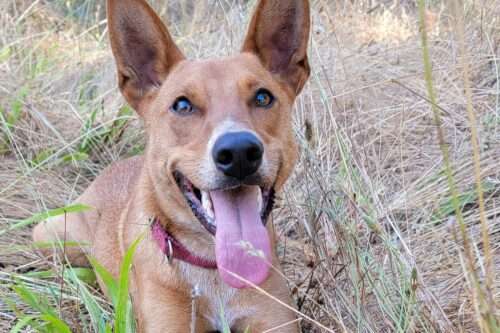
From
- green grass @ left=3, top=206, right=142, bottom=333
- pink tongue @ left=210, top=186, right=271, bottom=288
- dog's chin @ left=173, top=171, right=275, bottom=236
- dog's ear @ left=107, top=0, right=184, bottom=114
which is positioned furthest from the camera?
dog's ear @ left=107, top=0, right=184, bottom=114

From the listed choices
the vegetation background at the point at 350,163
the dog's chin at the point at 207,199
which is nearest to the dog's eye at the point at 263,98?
Result: the vegetation background at the point at 350,163

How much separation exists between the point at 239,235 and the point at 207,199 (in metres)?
0.24

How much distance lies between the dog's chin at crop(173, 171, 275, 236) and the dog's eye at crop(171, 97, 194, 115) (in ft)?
1.01

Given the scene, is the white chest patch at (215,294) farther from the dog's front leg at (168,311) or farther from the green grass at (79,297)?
the green grass at (79,297)

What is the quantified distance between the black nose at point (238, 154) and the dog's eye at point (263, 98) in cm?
→ 48

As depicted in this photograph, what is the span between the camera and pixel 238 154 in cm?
280

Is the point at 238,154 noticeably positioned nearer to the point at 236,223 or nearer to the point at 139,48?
the point at 236,223

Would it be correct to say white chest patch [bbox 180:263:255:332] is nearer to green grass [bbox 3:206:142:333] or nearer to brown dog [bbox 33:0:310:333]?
brown dog [bbox 33:0:310:333]

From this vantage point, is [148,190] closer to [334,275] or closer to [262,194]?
[262,194]

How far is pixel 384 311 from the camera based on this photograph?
2967 millimetres

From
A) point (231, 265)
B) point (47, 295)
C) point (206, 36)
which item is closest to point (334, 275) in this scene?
point (231, 265)

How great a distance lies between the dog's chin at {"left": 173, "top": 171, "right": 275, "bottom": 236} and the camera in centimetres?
301

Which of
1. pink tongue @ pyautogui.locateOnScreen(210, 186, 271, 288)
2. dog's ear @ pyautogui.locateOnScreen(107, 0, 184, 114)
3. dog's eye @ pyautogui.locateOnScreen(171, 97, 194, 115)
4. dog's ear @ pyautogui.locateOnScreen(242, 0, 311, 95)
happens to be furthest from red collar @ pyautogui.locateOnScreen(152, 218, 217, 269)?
dog's ear @ pyautogui.locateOnScreen(242, 0, 311, 95)

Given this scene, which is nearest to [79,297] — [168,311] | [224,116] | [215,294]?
[168,311]
